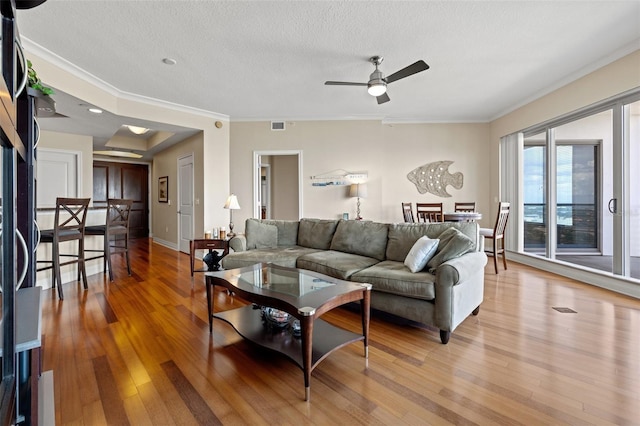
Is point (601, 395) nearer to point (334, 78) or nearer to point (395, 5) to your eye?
point (395, 5)

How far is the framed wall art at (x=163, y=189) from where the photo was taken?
714 cm

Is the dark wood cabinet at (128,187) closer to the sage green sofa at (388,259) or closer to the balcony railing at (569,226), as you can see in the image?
the sage green sofa at (388,259)

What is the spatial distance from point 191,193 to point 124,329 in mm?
3747

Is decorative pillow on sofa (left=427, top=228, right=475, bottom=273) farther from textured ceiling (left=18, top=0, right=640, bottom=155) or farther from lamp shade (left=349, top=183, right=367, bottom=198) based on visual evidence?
lamp shade (left=349, top=183, right=367, bottom=198)

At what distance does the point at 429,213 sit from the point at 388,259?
229 cm

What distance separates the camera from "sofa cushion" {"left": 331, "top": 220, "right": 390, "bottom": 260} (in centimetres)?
333

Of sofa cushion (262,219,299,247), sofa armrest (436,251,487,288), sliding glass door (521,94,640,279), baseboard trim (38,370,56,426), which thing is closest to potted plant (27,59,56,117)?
baseboard trim (38,370,56,426)

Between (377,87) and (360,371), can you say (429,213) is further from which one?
(360,371)

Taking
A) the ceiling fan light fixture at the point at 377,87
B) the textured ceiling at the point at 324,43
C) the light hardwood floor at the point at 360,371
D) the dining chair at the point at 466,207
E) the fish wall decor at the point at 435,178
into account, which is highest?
the textured ceiling at the point at 324,43

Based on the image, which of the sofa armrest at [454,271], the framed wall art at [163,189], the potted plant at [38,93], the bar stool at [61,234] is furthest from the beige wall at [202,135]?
the sofa armrest at [454,271]

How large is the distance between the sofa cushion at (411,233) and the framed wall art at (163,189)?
5.98 metres

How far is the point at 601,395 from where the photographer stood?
163cm

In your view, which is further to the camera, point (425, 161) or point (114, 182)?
point (114, 182)

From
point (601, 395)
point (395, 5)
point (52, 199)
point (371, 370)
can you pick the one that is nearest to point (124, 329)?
point (371, 370)
